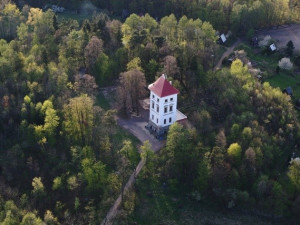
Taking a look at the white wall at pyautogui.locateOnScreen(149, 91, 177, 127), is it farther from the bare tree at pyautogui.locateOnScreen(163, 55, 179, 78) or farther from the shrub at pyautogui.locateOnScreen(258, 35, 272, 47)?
the shrub at pyautogui.locateOnScreen(258, 35, 272, 47)

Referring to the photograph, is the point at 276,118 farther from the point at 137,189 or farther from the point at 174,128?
the point at 137,189

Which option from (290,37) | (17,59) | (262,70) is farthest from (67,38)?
(290,37)

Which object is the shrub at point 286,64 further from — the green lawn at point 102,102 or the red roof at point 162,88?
the green lawn at point 102,102

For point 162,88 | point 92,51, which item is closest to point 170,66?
point 162,88

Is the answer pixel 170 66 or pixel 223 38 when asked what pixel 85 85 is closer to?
pixel 170 66

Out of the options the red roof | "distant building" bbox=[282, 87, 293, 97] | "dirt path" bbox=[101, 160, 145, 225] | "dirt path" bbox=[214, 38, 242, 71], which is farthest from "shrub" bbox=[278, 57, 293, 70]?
"dirt path" bbox=[101, 160, 145, 225]
